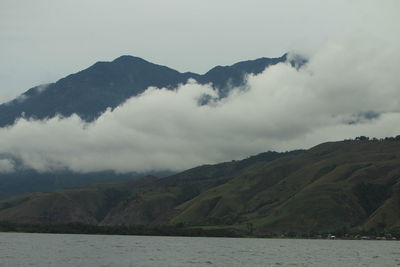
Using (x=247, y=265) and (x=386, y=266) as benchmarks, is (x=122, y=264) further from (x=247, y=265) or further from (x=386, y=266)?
(x=386, y=266)

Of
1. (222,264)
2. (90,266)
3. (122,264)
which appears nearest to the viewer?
(90,266)

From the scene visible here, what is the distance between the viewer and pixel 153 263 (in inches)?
6973

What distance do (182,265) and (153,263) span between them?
31.8 ft

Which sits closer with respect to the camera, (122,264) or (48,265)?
(48,265)

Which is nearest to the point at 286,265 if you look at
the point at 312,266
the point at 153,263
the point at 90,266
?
the point at 312,266

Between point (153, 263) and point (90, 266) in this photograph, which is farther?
point (153, 263)

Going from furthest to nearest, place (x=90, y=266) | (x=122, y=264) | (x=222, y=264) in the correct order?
(x=222, y=264), (x=122, y=264), (x=90, y=266)

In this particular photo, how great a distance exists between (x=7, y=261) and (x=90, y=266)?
27.5 metres

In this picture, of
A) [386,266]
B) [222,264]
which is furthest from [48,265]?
[386,266]

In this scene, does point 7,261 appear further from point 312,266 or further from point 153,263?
point 312,266

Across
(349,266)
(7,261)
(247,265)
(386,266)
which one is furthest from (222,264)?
(7,261)

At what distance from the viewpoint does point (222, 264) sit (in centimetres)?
18412

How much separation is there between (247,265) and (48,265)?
63532mm

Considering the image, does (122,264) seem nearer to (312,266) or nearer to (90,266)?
(90,266)
